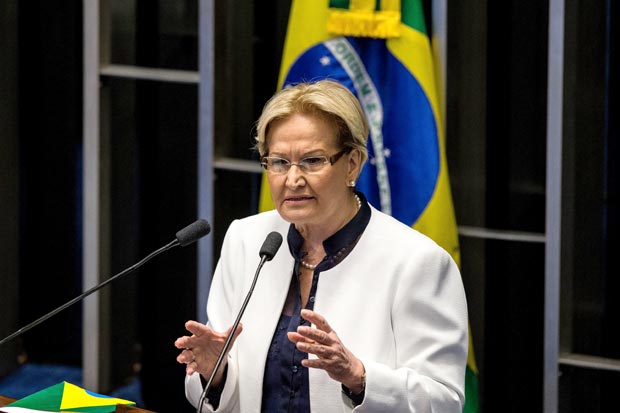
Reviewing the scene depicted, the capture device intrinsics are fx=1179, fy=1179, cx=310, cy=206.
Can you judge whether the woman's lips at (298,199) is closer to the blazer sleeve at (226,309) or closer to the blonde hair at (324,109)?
the blonde hair at (324,109)

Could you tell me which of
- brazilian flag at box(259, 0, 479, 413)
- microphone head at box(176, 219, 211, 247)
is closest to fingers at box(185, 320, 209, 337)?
microphone head at box(176, 219, 211, 247)

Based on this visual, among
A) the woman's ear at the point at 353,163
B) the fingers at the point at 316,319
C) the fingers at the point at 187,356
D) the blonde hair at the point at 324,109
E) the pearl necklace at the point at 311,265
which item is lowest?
the fingers at the point at 187,356

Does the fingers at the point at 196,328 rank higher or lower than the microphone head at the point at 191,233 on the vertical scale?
lower

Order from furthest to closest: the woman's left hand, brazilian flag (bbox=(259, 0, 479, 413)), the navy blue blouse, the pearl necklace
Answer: brazilian flag (bbox=(259, 0, 479, 413)) → the pearl necklace → the navy blue blouse → the woman's left hand

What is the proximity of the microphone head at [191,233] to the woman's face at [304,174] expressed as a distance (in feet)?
0.66

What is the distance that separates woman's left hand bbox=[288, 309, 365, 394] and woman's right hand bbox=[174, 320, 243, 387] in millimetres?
230

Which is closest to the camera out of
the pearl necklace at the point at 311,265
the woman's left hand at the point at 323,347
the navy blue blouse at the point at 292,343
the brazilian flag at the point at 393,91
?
the woman's left hand at the point at 323,347

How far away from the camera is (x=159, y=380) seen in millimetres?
5488

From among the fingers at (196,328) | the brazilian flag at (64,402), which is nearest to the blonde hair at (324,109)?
the fingers at (196,328)

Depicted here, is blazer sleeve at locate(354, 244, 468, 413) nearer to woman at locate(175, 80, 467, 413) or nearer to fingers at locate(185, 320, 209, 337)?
woman at locate(175, 80, 467, 413)

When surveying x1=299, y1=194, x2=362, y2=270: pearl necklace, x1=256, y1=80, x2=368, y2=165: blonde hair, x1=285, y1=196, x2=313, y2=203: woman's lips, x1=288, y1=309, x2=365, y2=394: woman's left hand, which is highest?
x1=256, y1=80, x2=368, y2=165: blonde hair

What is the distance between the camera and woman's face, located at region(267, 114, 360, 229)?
2.83 m

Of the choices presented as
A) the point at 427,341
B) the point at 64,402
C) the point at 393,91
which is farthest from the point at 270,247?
the point at 393,91

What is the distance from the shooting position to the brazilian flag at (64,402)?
277 centimetres
